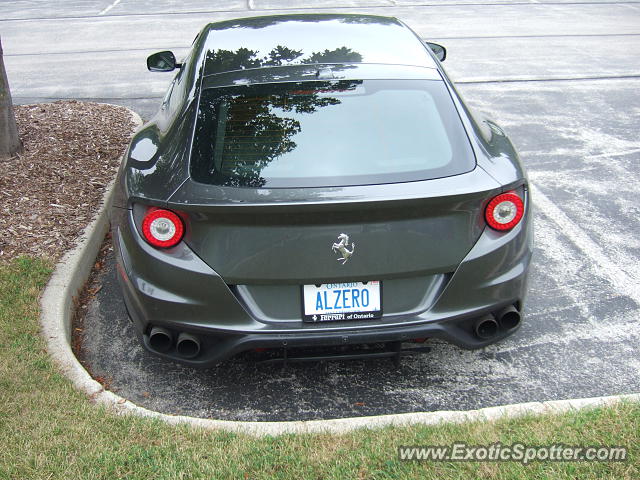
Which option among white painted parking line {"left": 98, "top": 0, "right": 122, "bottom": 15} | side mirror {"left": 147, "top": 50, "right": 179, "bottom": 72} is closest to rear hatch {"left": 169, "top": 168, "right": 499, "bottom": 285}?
side mirror {"left": 147, "top": 50, "right": 179, "bottom": 72}

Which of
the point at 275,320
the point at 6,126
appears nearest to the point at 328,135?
the point at 275,320

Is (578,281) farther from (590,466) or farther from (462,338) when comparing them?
(590,466)

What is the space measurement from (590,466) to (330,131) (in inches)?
74.3

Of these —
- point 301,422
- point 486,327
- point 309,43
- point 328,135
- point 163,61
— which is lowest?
point 301,422

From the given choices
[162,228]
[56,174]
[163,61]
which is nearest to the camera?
[162,228]

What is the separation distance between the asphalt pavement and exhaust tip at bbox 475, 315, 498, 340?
0.39m

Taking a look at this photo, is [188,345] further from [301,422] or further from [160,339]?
[301,422]

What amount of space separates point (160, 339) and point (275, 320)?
23.8 inches

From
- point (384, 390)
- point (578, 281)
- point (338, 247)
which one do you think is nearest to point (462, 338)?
point (384, 390)

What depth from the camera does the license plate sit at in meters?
3.10

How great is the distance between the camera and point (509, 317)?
132 inches

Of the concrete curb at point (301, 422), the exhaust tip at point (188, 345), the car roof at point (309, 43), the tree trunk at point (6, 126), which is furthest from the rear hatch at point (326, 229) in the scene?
the tree trunk at point (6, 126)

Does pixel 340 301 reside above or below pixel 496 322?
above

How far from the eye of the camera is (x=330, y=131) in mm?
3371
